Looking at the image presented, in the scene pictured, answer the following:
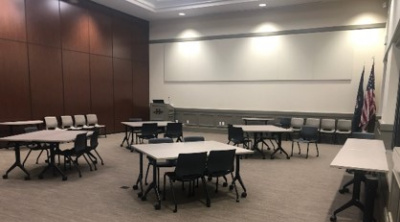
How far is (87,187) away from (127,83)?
23.4ft

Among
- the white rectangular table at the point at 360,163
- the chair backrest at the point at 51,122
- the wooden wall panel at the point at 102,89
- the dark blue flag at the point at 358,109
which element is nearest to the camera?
the white rectangular table at the point at 360,163

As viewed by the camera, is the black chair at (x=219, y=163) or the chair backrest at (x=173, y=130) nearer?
the black chair at (x=219, y=163)

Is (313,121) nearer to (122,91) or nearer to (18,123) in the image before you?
(122,91)

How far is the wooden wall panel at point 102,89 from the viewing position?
9.88m

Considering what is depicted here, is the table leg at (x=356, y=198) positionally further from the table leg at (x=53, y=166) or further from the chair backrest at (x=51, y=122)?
the chair backrest at (x=51, y=122)

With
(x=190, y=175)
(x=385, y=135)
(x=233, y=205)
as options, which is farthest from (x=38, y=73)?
(x=385, y=135)

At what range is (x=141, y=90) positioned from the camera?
11984mm

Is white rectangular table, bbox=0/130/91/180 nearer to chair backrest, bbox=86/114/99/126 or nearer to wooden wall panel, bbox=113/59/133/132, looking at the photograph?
chair backrest, bbox=86/114/99/126

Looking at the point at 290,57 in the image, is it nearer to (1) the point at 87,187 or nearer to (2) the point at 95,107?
(2) the point at 95,107

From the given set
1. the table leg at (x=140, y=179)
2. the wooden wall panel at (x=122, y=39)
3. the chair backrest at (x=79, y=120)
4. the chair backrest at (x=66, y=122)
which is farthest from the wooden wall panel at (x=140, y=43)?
the table leg at (x=140, y=179)

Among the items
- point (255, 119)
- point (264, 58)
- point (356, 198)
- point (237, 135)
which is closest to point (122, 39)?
point (264, 58)

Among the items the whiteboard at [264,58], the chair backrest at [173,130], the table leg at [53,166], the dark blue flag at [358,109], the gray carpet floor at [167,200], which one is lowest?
the gray carpet floor at [167,200]

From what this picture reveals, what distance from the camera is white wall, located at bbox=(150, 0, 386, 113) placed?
891 cm

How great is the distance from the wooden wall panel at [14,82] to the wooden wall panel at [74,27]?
56.8 inches
